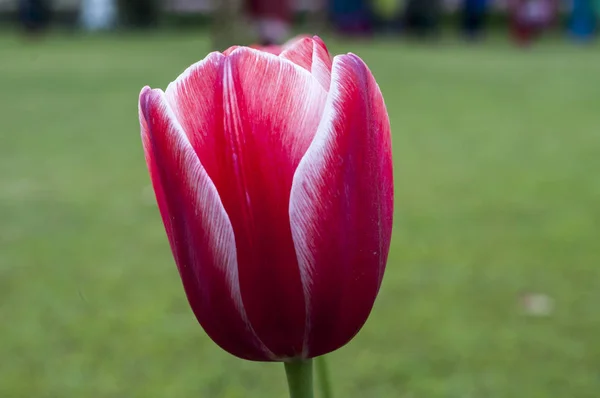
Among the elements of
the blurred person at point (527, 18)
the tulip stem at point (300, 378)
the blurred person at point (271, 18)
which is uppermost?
the tulip stem at point (300, 378)

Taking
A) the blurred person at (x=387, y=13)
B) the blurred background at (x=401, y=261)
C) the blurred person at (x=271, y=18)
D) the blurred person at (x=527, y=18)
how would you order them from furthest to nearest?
Result: the blurred person at (x=387, y=13) < the blurred person at (x=527, y=18) < the blurred person at (x=271, y=18) < the blurred background at (x=401, y=261)

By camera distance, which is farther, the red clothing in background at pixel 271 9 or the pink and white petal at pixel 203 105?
the red clothing in background at pixel 271 9

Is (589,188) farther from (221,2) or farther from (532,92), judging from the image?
(221,2)

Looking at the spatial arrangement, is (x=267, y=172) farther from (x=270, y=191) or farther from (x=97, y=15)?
(x=97, y=15)

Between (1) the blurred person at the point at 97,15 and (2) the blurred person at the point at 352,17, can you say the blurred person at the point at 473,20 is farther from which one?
(1) the blurred person at the point at 97,15

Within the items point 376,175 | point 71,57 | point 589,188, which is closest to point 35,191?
point 589,188

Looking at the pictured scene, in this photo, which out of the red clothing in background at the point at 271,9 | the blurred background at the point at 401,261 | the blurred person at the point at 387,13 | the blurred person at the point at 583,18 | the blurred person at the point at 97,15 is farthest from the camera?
the blurred person at the point at 97,15

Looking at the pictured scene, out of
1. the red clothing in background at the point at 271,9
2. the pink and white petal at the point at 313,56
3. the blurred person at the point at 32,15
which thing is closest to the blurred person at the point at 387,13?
the red clothing in background at the point at 271,9

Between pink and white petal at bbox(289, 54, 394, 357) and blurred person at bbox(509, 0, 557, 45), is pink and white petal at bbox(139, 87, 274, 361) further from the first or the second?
blurred person at bbox(509, 0, 557, 45)
